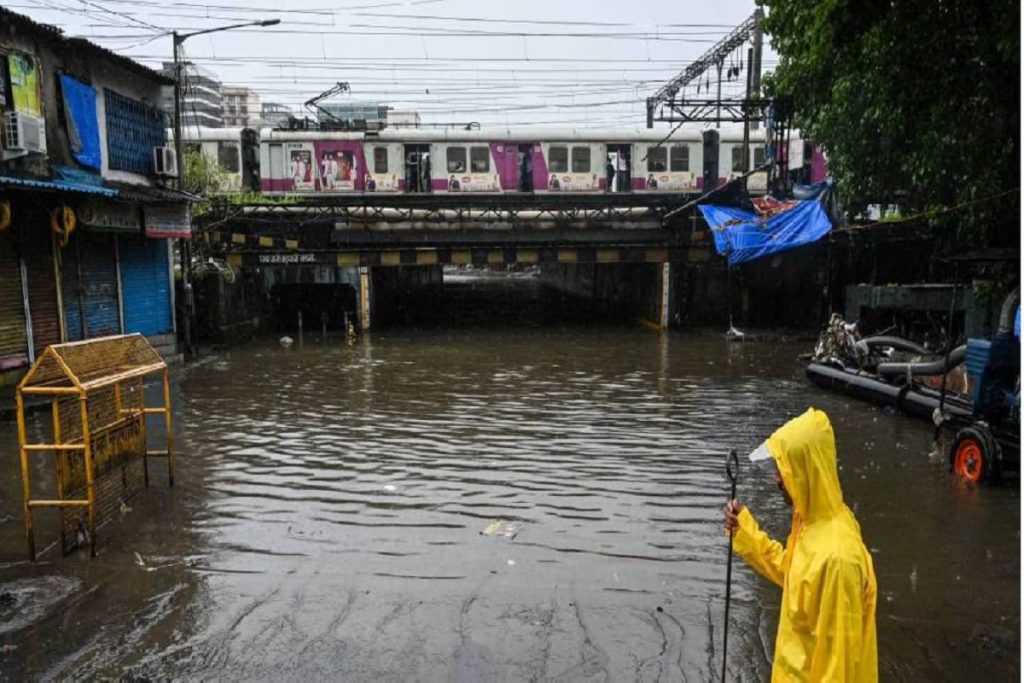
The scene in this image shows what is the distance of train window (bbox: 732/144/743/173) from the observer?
2616 cm

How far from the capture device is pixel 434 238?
25.9 m

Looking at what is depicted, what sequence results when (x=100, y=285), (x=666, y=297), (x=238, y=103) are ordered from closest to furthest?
1. (x=100, y=285)
2. (x=666, y=297)
3. (x=238, y=103)

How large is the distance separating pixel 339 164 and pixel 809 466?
24.7 meters

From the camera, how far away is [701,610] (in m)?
5.13

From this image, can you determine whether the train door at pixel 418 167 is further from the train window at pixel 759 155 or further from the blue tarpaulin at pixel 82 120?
the blue tarpaulin at pixel 82 120

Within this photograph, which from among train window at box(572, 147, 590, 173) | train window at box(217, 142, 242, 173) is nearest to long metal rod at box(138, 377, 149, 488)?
train window at box(572, 147, 590, 173)

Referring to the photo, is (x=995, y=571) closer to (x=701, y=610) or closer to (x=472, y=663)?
(x=701, y=610)

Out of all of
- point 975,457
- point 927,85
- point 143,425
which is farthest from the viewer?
point 927,85

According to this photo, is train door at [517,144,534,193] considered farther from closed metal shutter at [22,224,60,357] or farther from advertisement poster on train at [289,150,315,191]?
closed metal shutter at [22,224,60,357]

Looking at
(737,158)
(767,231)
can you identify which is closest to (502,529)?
(767,231)

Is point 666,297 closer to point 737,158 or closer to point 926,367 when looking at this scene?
point 737,158


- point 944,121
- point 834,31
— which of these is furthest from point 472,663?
point 944,121

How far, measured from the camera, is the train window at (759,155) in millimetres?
26016

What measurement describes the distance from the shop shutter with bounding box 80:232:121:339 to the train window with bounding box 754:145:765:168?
64.3 ft
